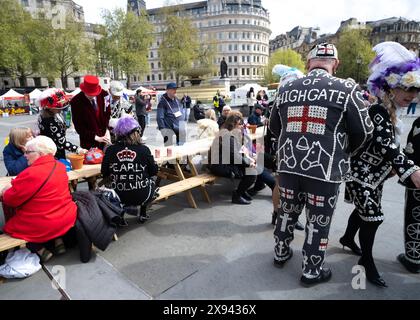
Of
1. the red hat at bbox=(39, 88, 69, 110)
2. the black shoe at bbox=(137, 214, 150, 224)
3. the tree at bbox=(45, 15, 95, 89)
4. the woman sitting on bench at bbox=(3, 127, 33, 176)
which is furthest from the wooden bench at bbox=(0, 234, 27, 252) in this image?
the tree at bbox=(45, 15, 95, 89)

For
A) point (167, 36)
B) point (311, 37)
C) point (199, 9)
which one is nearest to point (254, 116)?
point (167, 36)

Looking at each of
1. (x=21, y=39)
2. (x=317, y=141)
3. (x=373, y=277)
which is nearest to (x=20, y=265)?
(x=317, y=141)

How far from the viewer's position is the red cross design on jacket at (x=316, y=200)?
2.19 meters

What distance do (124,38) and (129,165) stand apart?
40.9 meters

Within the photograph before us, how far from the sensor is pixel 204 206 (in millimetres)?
4277

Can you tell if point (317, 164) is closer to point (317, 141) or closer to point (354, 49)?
point (317, 141)

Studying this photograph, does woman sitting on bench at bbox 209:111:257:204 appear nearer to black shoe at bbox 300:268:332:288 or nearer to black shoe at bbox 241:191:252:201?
black shoe at bbox 241:191:252:201

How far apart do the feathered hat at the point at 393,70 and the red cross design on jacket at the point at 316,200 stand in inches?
42.5

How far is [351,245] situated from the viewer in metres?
2.93

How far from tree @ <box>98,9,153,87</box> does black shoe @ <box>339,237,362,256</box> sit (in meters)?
39.6

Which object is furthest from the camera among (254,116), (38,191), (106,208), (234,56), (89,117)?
(234,56)

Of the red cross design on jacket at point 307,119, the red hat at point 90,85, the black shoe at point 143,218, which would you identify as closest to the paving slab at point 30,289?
the black shoe at point 143,218

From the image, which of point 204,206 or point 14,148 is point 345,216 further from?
point 14,148
